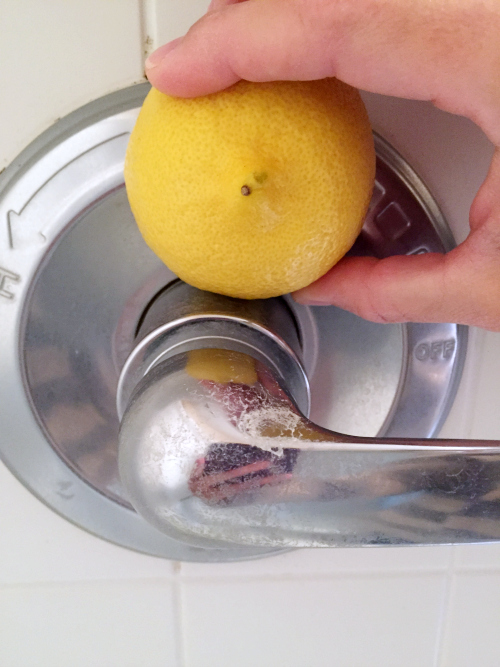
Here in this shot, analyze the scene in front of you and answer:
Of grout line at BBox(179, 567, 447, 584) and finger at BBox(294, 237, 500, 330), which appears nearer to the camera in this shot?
finger at BBox(294, 237, 500, 330)

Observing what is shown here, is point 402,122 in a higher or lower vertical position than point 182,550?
higher

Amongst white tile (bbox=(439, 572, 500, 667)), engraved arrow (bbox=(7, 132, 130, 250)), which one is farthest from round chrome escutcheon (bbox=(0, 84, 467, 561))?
white tile (bbox=(439, 572, 500, 667))

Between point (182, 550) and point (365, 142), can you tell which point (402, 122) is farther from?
point (182, 550)

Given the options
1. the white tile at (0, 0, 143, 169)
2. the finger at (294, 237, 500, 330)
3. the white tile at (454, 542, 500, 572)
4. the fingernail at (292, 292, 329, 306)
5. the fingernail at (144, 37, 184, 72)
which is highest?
the white tile at (0, 0, 143, 169)

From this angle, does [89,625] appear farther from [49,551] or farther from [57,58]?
[57,58]

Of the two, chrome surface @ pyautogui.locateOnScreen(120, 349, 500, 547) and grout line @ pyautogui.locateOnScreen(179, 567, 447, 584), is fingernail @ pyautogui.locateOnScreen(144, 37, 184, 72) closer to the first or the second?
chrome surface @ pyautogui.locateOnScreen(120, 349, 500, 547)

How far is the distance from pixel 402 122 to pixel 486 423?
144 mm

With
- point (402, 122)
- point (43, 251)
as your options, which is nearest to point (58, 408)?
point (43, 251)

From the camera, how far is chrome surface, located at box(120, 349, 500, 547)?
0.15 metres

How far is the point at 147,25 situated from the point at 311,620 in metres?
0.29

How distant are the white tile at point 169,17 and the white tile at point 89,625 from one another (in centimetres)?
25

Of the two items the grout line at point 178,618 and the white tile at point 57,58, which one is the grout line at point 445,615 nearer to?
the grout line at point 178,618

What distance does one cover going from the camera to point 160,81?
0.15 m

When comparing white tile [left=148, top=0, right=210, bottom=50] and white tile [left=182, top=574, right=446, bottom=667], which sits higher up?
white tile [left=148, top=0, right=210, bottom=50]
